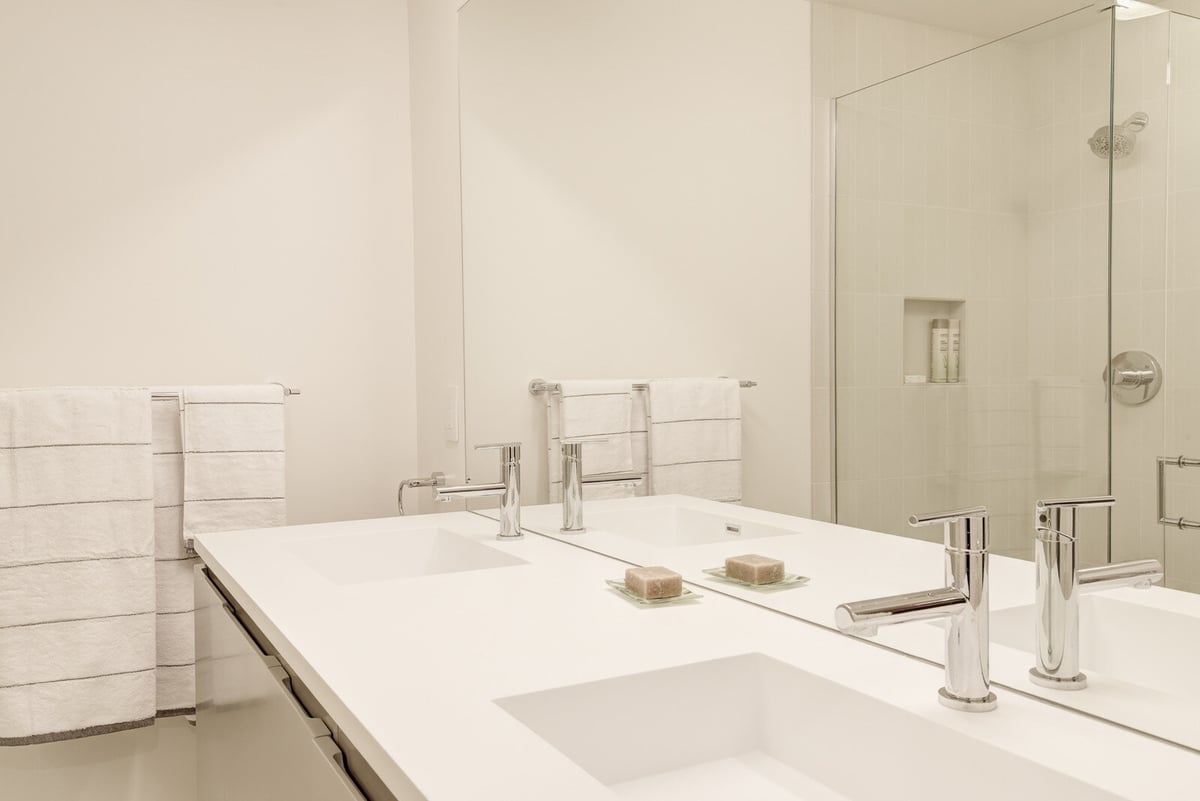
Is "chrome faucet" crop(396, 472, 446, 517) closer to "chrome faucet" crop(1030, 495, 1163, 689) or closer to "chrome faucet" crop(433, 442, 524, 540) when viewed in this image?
"chrome faucet" crop(433, 442, 524, 540)

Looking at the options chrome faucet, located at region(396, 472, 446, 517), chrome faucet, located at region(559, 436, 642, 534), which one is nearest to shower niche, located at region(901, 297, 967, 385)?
chrome faucet, located at region(559, 436, 642, 534)

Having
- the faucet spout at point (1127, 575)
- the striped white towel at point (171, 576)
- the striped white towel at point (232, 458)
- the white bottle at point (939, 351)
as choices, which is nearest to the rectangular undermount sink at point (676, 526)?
the white bottle at point (939, 351)

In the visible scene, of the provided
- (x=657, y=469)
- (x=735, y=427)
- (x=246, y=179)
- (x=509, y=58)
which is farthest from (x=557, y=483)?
(x=246, y=179)

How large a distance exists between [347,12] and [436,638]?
63.8 inches

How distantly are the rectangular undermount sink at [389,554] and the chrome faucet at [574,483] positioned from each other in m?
0.15

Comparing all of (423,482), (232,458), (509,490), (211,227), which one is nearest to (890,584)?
(509,490)

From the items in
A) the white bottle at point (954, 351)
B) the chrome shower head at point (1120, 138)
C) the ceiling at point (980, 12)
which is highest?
the ceiling at point (980, 12)

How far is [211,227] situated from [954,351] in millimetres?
1624

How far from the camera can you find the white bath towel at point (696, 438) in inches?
48.4

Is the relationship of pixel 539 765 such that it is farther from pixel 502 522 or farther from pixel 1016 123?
pixel 502 522

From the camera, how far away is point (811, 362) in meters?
1.05

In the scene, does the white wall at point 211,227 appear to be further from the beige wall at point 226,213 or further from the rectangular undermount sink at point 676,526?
the rectangular undermount sink at point 676,526

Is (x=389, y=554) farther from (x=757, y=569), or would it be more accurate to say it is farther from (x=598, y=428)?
(x=757, y=569)

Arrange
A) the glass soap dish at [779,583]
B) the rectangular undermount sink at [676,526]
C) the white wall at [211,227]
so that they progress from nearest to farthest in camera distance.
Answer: the glass soap dish at [779,583] → the rectangular undermount sink at [676,526] → the white wall at [211,227]
